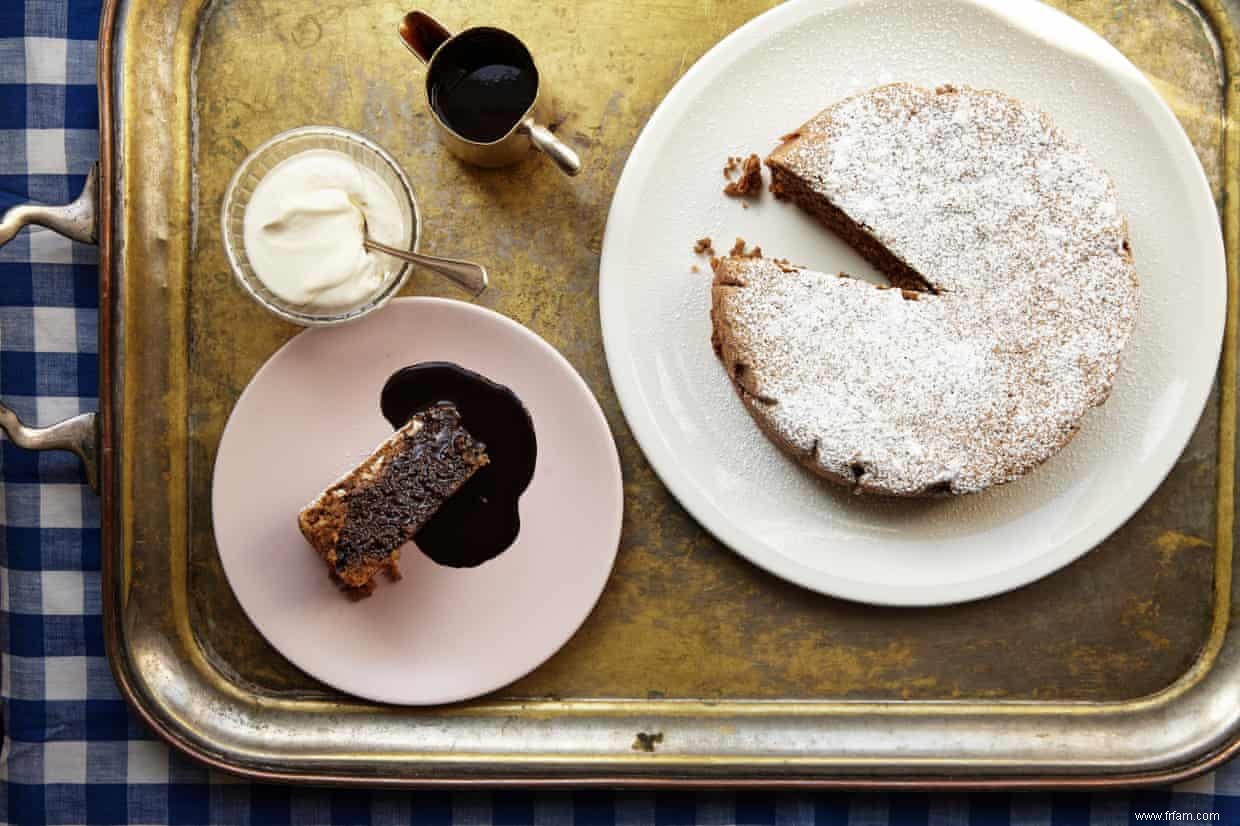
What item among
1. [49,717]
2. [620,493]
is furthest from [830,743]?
[49,717]

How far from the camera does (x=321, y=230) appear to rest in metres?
2.30

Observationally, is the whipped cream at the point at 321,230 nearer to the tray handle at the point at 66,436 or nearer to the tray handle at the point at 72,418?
the tray handle at the point at 72,418

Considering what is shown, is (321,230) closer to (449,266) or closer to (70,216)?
(449,266)

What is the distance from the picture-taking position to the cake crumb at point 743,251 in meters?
2.53

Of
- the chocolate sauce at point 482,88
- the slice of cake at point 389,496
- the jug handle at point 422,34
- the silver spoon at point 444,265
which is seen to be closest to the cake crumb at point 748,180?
the chocolate sauce at point 482,88

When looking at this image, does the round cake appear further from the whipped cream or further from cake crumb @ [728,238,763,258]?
the whipped cream

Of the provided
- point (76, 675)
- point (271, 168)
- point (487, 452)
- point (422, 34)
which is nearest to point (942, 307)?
point (487, 452)

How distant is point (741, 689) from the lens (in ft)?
8.55

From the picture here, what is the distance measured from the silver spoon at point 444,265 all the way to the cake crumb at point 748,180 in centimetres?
65

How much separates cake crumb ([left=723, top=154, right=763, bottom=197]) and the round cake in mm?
111

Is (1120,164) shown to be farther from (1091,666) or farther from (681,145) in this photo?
(1091,666)

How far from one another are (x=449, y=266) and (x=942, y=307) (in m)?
1.16

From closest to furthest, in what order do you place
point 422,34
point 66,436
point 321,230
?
point 321,230, point 422,34, point 66,436

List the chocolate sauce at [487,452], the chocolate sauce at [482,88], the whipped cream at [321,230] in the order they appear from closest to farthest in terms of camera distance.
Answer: the whipped cream at [321,230], the chocolate sauce at [482,88], the chocolate sauce at [487,452]
